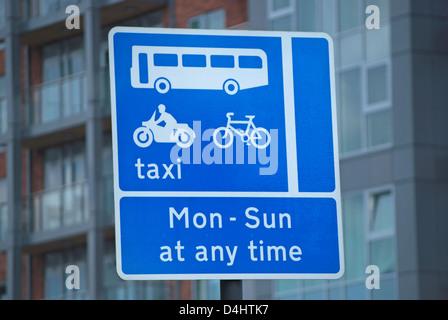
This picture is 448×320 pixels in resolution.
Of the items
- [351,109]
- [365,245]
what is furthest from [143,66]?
[351,109]

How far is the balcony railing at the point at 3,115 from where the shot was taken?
44.8 meters

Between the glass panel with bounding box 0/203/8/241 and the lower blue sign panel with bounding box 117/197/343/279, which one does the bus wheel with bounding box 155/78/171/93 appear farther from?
the glass panel with bounding box 0/203/8/241

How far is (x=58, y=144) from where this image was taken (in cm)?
4431

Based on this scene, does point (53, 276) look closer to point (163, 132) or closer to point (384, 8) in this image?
point (384, 8)

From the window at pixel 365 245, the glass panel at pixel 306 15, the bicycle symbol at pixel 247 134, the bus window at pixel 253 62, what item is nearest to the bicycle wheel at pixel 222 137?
the bicycle symbol at pixel 247 134

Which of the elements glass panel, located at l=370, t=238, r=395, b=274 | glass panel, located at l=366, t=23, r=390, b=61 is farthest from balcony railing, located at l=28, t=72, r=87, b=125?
glass panel, located at l=370, t=238, r=395, b=274

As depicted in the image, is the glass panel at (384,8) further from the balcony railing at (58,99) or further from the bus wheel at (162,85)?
the bus wheel at (162,85)

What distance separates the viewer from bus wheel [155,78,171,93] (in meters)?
5.53

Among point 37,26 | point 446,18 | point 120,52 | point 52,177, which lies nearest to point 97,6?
point 37,26

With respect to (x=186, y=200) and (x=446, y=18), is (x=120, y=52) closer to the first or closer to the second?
(x=186, y=200)

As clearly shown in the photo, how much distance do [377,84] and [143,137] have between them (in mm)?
25700

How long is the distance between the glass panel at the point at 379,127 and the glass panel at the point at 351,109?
1.06 ft

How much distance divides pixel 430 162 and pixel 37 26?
58.1 feet
